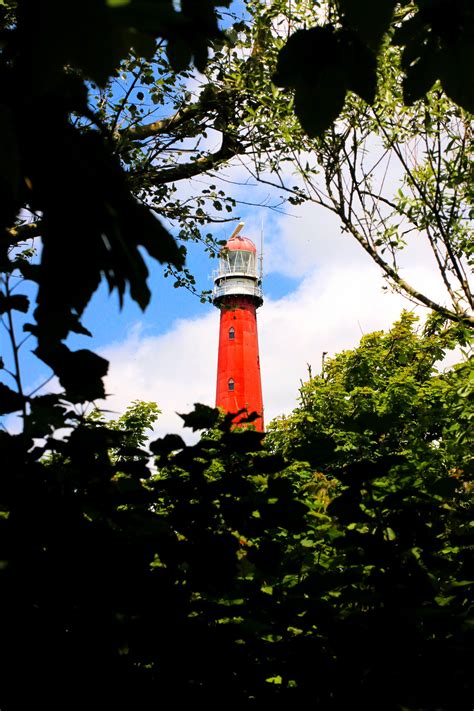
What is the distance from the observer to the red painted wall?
146 ft

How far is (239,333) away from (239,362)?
2.13 meters

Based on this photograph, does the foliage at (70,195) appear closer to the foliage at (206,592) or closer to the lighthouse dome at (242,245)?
the foliage at (206,592)

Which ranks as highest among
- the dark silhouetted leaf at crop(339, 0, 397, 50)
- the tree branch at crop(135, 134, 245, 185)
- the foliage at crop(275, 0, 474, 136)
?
the tree branch at crop(135, 134, 245, 185)

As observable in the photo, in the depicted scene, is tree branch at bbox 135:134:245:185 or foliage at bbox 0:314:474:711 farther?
tree branch at bbox 135:134:245:185

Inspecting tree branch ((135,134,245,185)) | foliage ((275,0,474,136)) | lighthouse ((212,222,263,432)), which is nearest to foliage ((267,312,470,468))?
tree branch ((135,134,245,185))

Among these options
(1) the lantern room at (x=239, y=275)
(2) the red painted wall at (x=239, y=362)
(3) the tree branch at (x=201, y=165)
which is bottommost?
(3) the tree branch at (x=201, y=165)

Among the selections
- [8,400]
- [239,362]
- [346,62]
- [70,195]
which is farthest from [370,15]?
[239,362]

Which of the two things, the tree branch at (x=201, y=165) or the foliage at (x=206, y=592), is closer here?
the foliage at (x=206, y=592)

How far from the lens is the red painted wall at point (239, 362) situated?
1750 inches

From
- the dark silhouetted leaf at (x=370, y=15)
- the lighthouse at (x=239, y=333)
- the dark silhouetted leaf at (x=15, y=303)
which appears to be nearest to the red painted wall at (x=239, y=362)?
the lighthouse at (x=239, y=333)

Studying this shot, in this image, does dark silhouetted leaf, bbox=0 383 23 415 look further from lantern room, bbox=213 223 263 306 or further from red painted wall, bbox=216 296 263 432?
lantern room, bbox=213 223 263 306

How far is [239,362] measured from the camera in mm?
45062

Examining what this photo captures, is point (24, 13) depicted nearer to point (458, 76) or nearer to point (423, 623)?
point (458, 76)

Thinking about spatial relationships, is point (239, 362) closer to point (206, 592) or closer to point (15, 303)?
point (15, 303)
